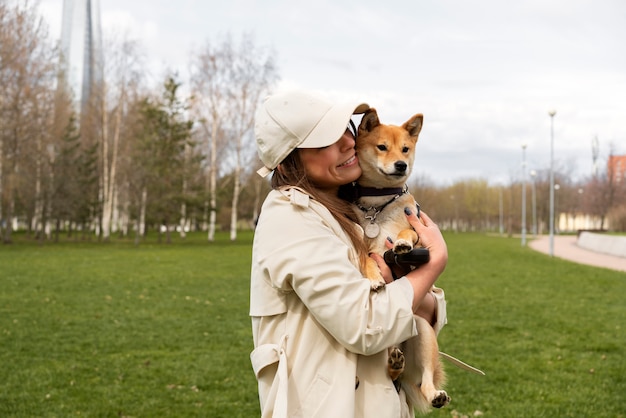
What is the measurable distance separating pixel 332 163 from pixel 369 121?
1.76ft

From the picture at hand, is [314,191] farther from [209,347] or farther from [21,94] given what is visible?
[21,94]

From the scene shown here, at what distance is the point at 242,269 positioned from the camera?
22203 mm

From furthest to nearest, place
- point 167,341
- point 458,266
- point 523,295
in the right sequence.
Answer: point 458,266 → point 523,295 → point 167,341

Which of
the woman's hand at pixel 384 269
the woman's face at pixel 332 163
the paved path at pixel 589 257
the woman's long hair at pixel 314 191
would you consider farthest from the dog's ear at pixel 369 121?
the paved path at pixel 589 257

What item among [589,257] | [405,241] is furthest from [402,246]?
[589,257]

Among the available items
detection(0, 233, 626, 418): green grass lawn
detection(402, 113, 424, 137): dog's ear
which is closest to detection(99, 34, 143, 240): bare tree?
detection(0, 233, 626, 418): green grass lawn

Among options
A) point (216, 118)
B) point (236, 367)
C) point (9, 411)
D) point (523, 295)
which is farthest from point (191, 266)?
point (216, 118)

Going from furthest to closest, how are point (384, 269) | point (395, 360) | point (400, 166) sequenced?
point (400, 166)
point (384, 269)
point (395, 360)

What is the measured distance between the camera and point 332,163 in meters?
2.18

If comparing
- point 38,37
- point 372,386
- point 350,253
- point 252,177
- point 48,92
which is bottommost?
point 372,386

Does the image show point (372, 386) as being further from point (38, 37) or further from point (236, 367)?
point (38, 37)

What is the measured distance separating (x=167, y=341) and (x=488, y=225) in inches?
4033

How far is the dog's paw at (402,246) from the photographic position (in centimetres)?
230

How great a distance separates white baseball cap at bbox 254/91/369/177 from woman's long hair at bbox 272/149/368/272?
0.11m
